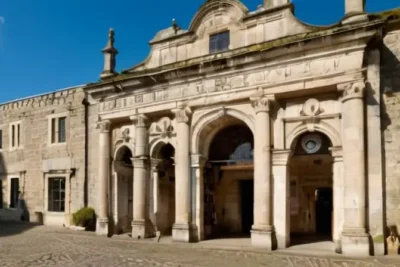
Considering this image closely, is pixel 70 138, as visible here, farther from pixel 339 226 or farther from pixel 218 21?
Result: pixel 339 226

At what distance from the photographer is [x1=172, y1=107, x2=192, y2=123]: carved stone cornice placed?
Result: 12.9 meters

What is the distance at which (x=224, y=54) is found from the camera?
41.0ft

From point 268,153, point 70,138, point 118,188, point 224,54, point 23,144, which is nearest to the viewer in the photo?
point 268,153

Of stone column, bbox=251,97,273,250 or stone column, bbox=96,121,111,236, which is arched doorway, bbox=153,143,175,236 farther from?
stone column, bbox=251,97,273,250

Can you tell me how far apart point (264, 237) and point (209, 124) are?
4065mm

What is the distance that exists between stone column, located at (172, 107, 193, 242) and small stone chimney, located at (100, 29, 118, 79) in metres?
4.20

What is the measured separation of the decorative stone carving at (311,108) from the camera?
1100 cm

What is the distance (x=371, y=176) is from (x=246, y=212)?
22.1 feet

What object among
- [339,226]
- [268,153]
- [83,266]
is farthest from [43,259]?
[339,226]

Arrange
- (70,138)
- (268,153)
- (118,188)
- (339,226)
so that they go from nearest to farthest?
(339,226), (268,153), (118,188), (70,138)

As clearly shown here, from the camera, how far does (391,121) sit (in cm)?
1005

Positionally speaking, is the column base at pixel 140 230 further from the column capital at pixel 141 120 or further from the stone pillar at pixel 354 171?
the stone pillar at pixel 354 171

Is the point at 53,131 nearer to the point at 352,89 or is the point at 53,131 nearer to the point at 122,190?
the point at 122,190

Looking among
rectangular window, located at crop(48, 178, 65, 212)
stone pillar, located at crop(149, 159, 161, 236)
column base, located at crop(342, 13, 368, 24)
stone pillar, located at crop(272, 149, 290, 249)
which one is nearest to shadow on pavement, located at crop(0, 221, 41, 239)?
rectangular window, located at crop(48, 178, 65, 212)
